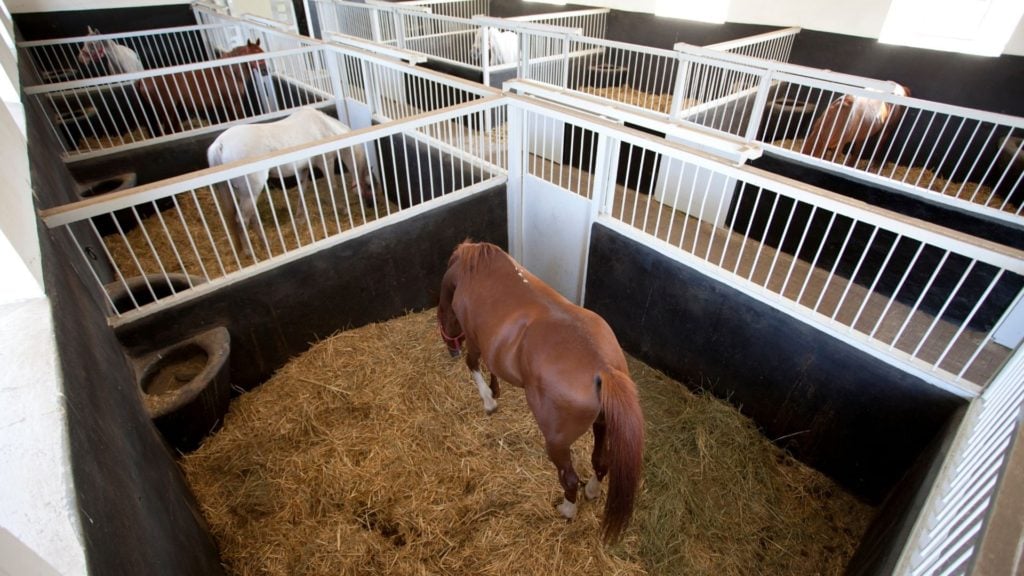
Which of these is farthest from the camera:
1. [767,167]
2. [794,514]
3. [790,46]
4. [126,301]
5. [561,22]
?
[561,22]

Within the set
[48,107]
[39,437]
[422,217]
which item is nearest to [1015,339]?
[422,217]

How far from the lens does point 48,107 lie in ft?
Result: 12.1

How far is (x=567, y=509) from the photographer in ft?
6.16

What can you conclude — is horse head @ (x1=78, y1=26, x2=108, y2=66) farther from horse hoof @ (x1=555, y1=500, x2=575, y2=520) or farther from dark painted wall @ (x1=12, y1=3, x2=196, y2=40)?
horse hoof @ (x1=555, y1=500, x2=575, y2=520)

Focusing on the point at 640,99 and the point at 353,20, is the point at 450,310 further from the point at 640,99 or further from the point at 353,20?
the point at 353,20

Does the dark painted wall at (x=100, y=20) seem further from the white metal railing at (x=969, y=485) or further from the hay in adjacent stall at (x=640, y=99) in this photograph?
the white metal railing at (x=969, y=485)

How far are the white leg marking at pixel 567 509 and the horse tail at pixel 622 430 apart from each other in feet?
1.37

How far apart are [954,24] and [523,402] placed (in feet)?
17.7

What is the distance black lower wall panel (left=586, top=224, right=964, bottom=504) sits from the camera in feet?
5.67

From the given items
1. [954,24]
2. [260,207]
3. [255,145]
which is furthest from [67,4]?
[954,24]

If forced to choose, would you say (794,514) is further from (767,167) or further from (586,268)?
(767,167)

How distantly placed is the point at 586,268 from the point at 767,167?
177cm

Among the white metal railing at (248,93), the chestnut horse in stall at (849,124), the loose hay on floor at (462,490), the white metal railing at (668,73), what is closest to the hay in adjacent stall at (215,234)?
the white metal railing at (248,93)

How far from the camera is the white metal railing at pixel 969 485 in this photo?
796mm
